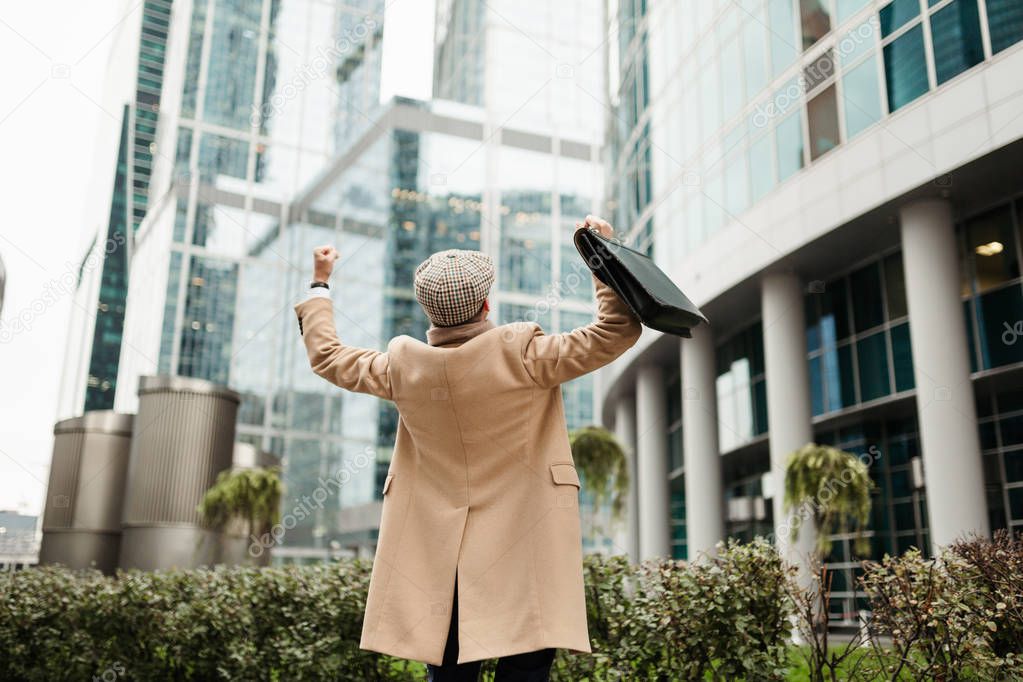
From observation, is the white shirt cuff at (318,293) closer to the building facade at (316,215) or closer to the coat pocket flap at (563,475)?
the coat pocket flap at (563,475)

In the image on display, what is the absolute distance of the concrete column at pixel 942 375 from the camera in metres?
14.3

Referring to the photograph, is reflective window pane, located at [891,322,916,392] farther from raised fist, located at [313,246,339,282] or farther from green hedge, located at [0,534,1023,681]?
raised fist, located at [313,246,339,282]

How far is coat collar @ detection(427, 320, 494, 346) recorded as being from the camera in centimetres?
270

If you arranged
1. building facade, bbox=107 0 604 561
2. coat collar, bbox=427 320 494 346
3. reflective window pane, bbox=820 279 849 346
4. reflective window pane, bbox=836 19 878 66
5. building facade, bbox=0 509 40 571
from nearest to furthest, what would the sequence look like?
coat collar, bbox=427 320 494 346, building facade, bbox=0 509 40 571, reflective window pane, bbox=836 19 878 66, reflective window pane, bbox=820 279 849 346, building facade, bbox=107 0 604 561

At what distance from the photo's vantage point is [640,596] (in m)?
4.58

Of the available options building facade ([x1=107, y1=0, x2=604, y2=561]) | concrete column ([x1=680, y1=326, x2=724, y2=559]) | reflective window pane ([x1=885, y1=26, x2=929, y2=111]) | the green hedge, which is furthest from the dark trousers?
building facade ([x1=107, y1=0, x2=604, y2=561])

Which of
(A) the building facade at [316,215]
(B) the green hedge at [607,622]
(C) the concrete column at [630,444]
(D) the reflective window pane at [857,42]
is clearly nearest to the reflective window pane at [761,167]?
(D) the reflective window pane at [857,42]

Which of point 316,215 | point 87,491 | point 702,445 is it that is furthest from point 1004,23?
point 316,215

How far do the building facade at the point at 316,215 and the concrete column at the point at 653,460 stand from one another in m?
19.8

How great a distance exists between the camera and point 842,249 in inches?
710

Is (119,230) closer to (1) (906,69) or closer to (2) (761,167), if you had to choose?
Answer: (2) (761,167)

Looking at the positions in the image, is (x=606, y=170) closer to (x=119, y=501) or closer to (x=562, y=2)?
(x=119, y=501)

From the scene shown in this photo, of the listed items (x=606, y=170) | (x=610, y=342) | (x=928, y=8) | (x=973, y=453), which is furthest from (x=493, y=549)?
(x=606, y=170)

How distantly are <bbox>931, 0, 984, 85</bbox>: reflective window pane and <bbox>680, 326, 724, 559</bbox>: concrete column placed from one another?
8.87m
